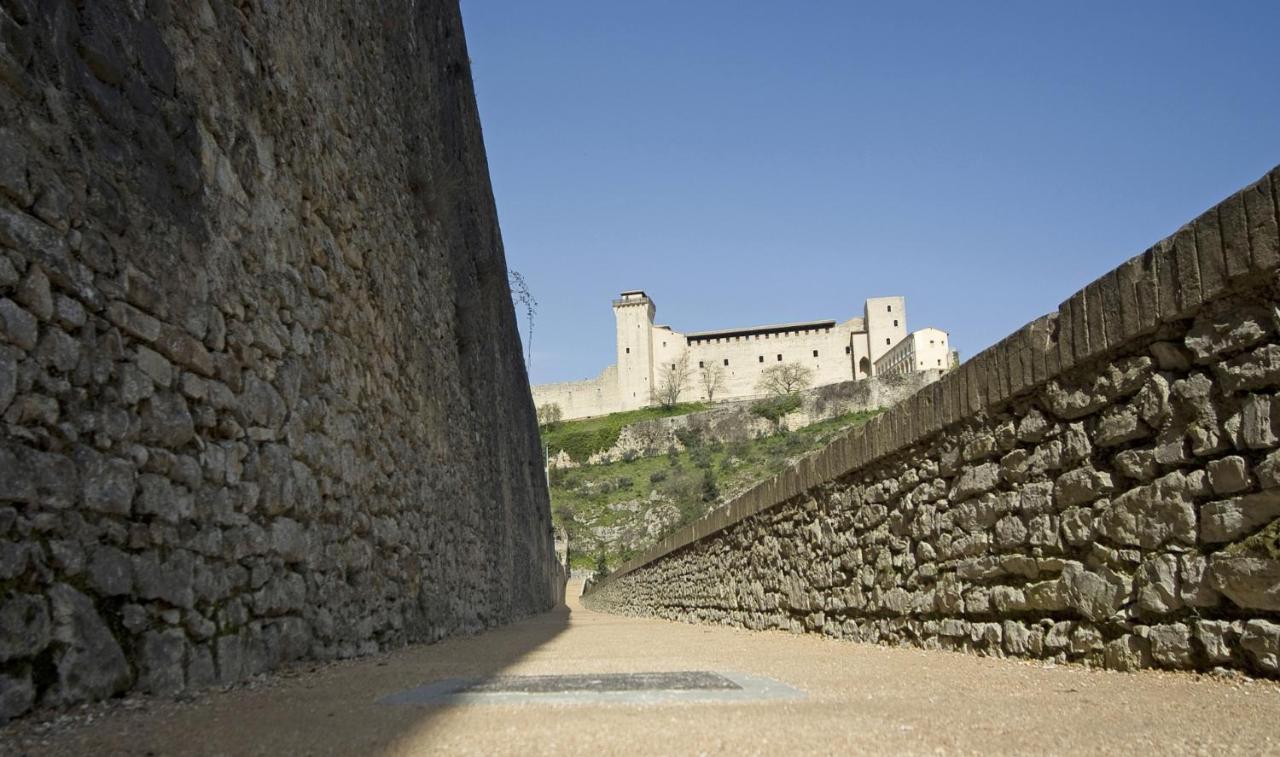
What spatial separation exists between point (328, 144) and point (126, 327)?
2.72 metres

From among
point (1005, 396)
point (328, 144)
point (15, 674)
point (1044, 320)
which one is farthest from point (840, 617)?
point (15, 674)

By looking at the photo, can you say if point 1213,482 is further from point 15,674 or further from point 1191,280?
point 15,674

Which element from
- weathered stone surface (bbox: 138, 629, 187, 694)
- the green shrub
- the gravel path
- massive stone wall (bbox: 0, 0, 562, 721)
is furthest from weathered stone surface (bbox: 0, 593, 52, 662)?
the green shrub

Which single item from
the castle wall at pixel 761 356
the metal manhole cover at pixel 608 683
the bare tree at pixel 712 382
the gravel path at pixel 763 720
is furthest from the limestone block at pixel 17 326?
the bare tree at pixel 712 382

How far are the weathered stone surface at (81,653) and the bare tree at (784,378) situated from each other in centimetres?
7704

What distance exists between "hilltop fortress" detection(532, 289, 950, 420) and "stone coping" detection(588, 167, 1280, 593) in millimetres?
77909

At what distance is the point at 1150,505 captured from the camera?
359cm

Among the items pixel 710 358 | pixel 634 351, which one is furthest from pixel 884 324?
pixel 634 351

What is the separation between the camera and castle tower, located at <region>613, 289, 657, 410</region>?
8431cm

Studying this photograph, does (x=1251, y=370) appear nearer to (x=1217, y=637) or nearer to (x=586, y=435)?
(x=1217, y=637)

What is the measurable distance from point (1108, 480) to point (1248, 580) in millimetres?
803

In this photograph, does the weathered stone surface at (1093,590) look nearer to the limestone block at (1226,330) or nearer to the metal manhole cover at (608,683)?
the limestone block at (1226,330)

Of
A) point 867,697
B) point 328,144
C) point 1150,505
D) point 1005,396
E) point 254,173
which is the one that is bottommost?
point 867,697

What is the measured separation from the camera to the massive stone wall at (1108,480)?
315cm
